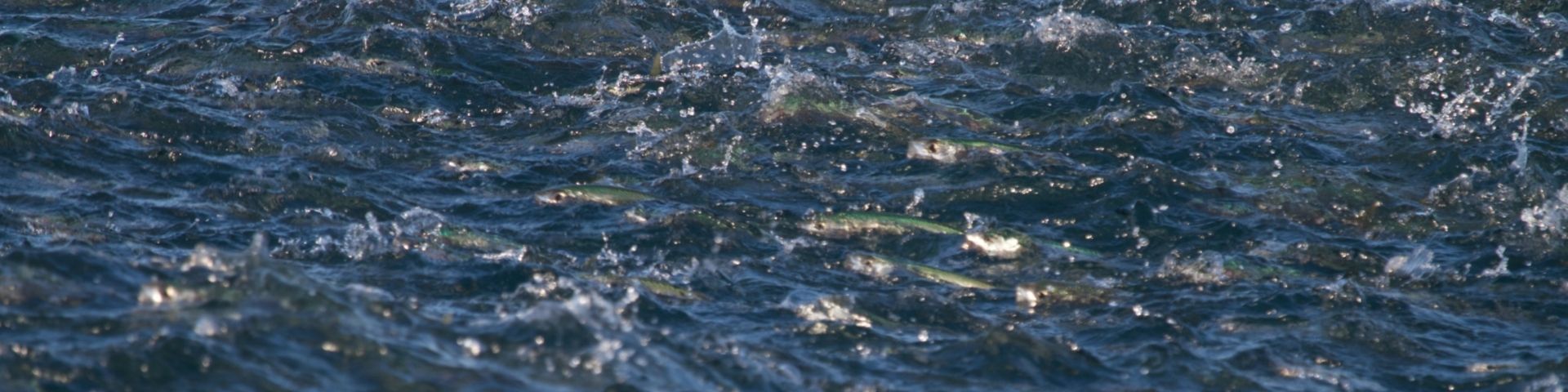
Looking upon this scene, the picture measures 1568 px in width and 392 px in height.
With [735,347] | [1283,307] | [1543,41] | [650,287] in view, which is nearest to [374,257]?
[650,287]

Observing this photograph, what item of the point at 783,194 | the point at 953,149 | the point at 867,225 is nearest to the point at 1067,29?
the point at 953,149

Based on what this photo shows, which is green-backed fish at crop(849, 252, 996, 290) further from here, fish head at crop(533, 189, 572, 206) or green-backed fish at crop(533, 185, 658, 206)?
fish head at crop(533, 189, 572, 206)

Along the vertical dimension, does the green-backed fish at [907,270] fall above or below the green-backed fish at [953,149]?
above

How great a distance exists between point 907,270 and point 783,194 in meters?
1.01

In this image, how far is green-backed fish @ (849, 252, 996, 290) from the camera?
6.15 m

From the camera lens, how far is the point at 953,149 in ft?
24.6

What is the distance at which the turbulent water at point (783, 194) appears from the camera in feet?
16.5

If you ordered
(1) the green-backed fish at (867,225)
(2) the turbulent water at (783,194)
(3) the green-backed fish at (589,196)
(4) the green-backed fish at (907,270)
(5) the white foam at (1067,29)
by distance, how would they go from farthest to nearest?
(5) the white foam at (1067,29)
(3) the green-backed fish at (589,196)
(1) the green-backed fish at (867,225)
(4) the green-backed fish at (907,270)
(2) the turbulent water at (783,194)

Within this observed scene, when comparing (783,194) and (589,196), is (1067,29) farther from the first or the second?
(589,196)

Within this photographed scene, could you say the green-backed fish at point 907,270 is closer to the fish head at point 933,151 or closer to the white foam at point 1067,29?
the fish head at point 933,151

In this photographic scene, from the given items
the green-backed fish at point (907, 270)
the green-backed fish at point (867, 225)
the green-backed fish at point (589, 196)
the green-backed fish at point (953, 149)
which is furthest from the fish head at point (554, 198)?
the green-backed fish at point (953, 149)

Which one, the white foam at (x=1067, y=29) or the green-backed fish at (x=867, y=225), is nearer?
the green-backed fish at (x=867, y=225)

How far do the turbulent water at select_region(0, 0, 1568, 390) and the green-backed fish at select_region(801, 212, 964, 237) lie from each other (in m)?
0.02

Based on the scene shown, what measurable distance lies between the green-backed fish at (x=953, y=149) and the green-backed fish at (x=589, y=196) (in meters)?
1.33
